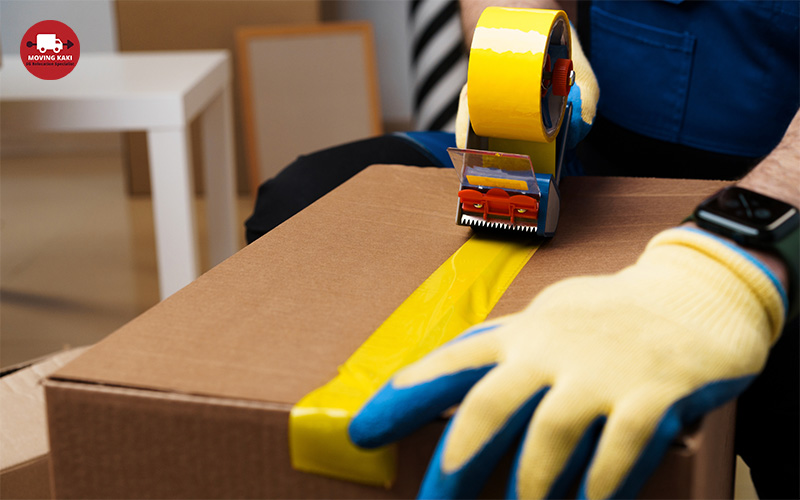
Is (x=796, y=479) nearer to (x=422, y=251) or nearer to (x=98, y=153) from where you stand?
(x=422, y=251)

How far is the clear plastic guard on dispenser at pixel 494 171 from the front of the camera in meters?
Result: 0.56

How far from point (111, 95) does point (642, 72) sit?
774mm

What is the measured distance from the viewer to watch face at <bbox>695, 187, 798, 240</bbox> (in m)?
0.42

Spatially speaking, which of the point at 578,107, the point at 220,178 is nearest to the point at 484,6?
the point at 578,107

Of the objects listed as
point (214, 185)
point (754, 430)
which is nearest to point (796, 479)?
point (754, 430)

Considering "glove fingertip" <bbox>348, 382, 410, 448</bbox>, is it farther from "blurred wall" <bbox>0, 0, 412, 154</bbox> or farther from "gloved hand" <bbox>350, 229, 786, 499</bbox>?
"blurred wall" <bbox>0, 0, 412, 154</bbox>

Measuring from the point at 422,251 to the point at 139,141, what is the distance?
215cm

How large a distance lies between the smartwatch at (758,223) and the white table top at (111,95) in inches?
36.5

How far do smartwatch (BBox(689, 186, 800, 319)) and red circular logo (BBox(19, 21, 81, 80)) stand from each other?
2.30 ft

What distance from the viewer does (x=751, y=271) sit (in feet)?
1.34

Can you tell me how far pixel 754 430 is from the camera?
58cm

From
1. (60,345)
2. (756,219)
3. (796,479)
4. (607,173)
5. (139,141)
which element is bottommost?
(60,345)

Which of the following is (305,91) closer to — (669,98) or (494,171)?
(669,98)

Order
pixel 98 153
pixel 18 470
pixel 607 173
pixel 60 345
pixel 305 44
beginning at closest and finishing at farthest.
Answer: pixel 18 470
pixel 607 173
pixel 60 345
pixel 305 44
pixel 98 153
